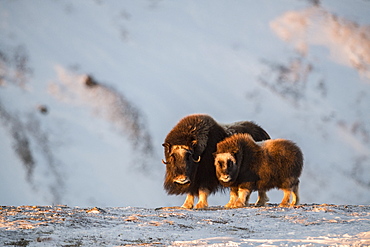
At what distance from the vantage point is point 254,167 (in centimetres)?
1074

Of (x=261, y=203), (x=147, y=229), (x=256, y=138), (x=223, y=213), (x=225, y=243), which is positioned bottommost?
(x=225, y=243)

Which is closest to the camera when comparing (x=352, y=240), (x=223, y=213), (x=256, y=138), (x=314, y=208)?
(x=352, y=240)

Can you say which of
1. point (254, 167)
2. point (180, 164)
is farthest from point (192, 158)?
point (254, 167)

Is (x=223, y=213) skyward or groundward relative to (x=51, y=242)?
skyward

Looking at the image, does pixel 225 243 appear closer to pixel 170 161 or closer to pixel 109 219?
pixel 109 219

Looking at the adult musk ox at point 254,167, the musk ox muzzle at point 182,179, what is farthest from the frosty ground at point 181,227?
the musk ox muzzle at point 182,179

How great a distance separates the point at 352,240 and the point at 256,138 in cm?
601

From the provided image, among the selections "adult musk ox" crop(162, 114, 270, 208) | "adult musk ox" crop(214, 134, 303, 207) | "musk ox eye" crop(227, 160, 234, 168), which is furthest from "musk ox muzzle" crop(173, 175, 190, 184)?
"musk ox eye" crop(227, 160, 234, 168)

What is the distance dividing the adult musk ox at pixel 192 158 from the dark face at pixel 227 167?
1.29 feet

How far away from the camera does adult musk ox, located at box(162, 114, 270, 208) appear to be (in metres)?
10.7

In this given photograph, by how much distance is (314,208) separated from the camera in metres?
9.63

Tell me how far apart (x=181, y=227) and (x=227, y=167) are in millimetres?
3309

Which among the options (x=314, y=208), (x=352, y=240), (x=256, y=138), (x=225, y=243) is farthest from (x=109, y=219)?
(x=256, y=138)

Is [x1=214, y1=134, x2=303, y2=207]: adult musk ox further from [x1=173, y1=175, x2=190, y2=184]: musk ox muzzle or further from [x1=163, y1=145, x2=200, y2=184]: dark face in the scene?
[x1=173, y1=175, x2=190, y2=184]: musk ox muzzle
